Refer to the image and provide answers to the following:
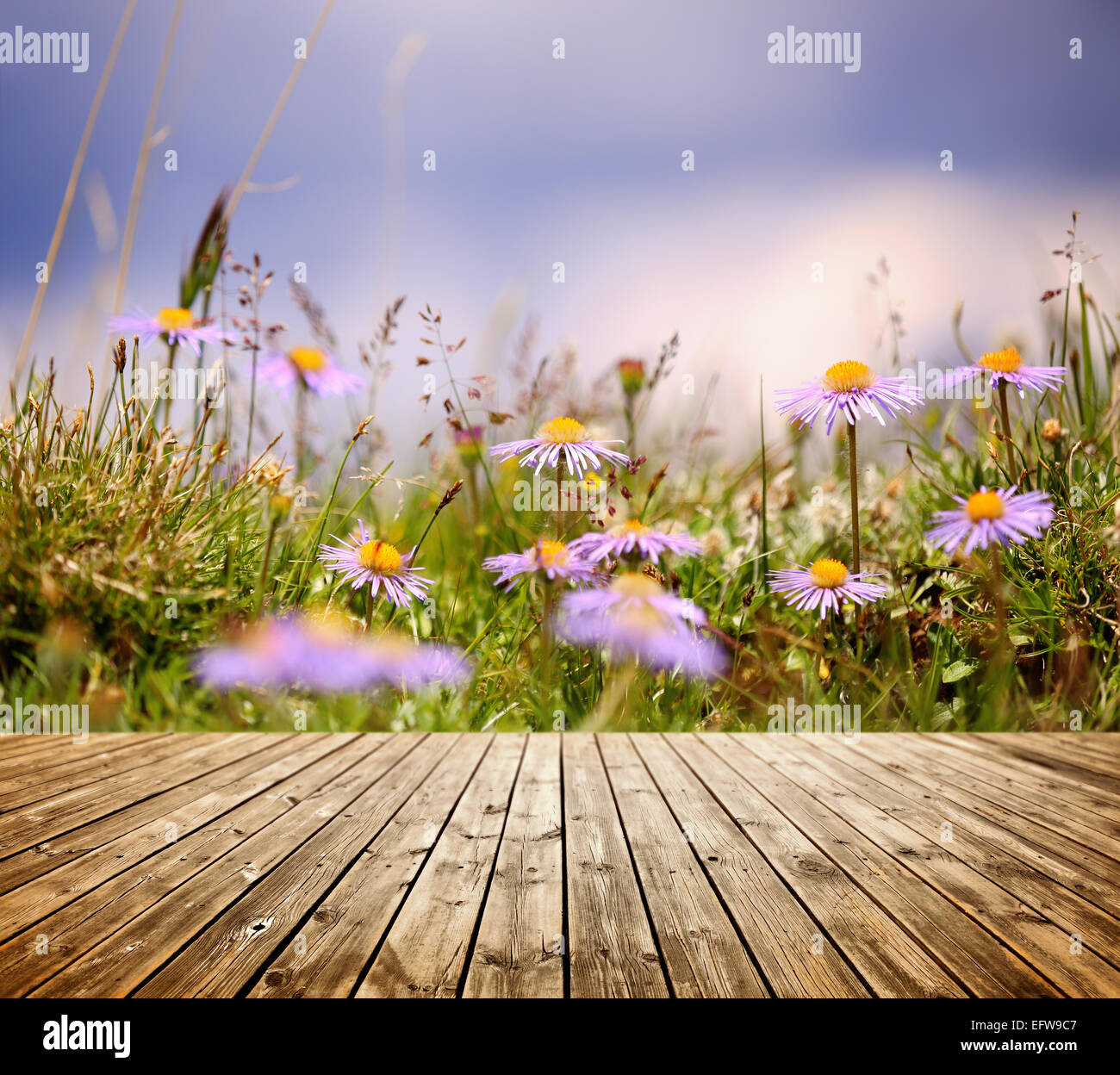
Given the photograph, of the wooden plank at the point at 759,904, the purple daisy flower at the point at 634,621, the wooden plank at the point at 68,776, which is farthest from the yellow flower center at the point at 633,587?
the wooden plank at the point at 68,776

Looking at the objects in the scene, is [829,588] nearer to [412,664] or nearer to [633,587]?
[633,587]

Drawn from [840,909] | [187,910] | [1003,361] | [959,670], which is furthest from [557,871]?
[1003,361]

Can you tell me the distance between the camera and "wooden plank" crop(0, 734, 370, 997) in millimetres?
1033

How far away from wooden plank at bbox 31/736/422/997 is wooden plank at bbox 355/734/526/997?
231mm

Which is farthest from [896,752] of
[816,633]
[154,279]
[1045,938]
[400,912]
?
[154,279]

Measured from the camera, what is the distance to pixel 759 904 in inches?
46.5

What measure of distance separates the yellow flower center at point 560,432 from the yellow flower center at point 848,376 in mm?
716

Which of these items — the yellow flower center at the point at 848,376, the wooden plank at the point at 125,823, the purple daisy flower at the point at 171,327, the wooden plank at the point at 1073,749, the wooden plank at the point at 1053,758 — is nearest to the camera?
the wooden plank at the point at 125,823

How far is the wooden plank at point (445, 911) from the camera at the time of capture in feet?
3.18

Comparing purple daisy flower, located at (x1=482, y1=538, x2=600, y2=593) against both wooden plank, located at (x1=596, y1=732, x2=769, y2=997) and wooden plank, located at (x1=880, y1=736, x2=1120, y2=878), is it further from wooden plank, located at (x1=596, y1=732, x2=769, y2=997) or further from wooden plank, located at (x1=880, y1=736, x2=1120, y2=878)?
wooden plank, located at (x1=880, y1=736, x2=1120, y2=878)

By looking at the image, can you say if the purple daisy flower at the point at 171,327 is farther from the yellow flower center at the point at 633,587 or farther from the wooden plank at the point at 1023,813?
the wooden plank at the point at 1023,813

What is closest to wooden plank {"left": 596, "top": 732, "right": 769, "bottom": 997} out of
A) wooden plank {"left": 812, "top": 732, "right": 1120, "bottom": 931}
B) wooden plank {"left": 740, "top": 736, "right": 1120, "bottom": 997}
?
wooden plank {"left": 740, "top": 736, "right": 1120, "bottom": 997}

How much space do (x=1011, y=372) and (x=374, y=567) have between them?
1.89 m

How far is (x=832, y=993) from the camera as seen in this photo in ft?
3.09
